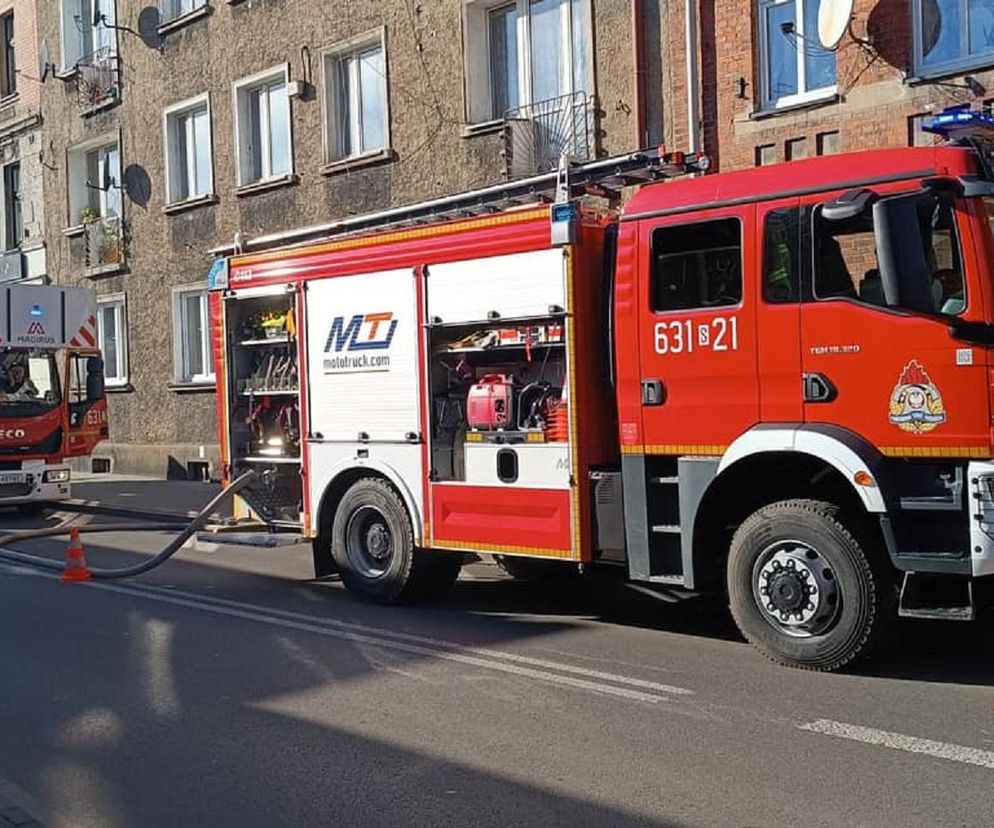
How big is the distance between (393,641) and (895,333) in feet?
12.4

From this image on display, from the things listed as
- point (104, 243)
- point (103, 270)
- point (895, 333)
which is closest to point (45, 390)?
point (103, 270)

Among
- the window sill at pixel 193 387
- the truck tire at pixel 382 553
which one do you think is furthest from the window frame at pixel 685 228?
the window sill at pixel 193 387

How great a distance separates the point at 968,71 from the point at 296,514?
7.39 m

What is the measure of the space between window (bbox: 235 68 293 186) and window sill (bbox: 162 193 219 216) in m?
0.95

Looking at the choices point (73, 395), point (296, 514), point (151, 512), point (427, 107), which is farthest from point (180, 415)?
point (296, 514)

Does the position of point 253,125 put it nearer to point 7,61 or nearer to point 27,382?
point 27,382

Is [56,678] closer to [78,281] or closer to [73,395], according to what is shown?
[73,395]

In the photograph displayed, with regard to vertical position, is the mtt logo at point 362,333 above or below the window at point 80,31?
below

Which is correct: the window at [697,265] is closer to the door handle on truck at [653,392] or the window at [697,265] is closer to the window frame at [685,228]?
the window frame at [685,228]

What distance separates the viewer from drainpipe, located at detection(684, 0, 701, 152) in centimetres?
1312

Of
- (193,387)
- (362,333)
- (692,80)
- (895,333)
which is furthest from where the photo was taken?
(193,387)

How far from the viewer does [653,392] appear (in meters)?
7.50

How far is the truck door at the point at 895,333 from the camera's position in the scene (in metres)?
6.31

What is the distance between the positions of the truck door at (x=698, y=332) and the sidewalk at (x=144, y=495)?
969 centimetres
